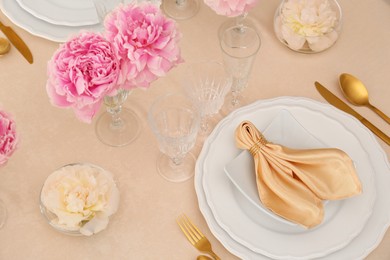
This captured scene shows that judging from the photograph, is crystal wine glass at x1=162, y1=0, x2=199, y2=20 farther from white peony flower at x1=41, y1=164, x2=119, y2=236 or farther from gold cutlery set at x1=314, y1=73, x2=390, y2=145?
white peony flower at x1=41, y1=164, x2=119, y2=236

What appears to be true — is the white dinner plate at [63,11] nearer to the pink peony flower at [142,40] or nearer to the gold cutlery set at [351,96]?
the pink peony flower at [142,40]

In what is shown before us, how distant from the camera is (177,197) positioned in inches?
40.7

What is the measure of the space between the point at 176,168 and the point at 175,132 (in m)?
0.07

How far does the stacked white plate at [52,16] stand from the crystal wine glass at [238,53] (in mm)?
272

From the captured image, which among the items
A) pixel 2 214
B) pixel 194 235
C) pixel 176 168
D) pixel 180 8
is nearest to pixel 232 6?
pixel 180 8

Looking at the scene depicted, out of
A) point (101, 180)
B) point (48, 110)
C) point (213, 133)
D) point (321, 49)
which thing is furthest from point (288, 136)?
point (48, 110)

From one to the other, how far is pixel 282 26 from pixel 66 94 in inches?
20.1

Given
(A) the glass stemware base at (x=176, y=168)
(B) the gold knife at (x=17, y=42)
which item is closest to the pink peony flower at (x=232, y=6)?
(A) the glass stemware base at (x=176, y=168)

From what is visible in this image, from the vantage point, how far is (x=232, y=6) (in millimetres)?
1078

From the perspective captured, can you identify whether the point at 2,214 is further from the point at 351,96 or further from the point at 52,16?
the point at 351,96

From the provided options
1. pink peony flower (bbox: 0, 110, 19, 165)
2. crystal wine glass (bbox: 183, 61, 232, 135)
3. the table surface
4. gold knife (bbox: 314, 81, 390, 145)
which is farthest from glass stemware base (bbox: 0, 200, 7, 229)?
gold knife (bbox: 314, 81, 390, 145)

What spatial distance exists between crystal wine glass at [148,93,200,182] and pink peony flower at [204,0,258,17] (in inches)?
7.6

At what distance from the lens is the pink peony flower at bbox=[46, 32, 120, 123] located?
857 millimetres

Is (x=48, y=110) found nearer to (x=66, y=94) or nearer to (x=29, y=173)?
(x=29, y=173)
